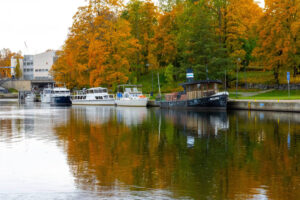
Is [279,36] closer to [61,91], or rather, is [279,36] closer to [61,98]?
[61,98]

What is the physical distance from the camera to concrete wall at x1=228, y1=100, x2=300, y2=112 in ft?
153

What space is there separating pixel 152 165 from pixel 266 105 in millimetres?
35278

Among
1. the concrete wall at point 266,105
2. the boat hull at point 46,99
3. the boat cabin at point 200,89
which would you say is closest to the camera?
the concrete wall at point 266,105

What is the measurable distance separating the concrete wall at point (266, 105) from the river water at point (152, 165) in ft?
59.3

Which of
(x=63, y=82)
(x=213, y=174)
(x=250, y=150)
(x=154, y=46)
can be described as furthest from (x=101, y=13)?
(x=213, y=174)

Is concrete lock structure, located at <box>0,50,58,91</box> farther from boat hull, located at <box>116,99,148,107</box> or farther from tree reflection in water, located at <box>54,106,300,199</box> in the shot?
tree reflection in water, located at <box>54,106,300,199</box>

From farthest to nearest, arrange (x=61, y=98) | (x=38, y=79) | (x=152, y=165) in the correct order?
(x=38, y=79)
(x=61, y=98)
(x=152, y=165)

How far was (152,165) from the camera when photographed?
17.5m

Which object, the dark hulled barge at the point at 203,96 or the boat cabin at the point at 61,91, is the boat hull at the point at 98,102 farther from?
the dark hulled barge at the point at 203,96

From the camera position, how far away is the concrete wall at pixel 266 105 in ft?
153

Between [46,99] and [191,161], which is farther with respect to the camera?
[46,99]

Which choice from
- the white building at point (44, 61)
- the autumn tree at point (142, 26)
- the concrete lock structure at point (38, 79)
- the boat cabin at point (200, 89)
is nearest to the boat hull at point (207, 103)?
the boat cabin at point (200, 89)

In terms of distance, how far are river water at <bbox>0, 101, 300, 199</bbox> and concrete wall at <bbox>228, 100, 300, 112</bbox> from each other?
18.1 meters

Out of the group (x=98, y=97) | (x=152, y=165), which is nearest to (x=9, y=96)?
(x=98, y=97)
